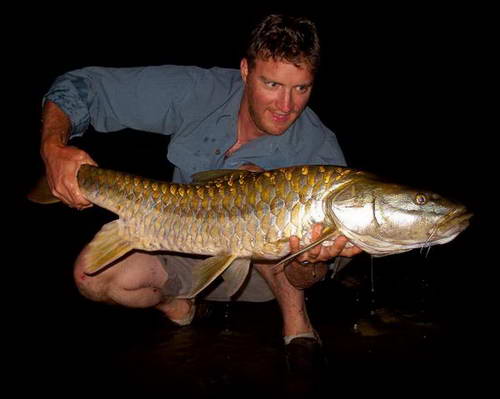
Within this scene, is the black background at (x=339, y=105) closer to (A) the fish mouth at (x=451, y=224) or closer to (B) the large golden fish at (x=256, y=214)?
(B) the large golden fish at (x=256, y=214)

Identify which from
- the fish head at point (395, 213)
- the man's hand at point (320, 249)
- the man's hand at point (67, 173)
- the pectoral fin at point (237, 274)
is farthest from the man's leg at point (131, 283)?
the fish head at point (395, 213)

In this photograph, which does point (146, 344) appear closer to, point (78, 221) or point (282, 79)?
point (282, 79)

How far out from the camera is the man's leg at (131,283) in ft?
9.52

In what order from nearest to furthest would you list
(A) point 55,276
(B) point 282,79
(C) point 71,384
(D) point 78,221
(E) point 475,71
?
(C) point 71,384 → (B) point 282,79 → (A) point 55,276 → (D) point 78,221 → (E) point 475,71

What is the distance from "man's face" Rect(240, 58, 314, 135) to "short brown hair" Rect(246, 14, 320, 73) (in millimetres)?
44

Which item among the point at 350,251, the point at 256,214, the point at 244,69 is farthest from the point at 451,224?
the point at 244,69

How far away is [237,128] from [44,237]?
11.1ft

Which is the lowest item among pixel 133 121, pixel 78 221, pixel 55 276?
pixel 78 221

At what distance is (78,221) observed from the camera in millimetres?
6387

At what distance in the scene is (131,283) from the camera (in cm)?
293

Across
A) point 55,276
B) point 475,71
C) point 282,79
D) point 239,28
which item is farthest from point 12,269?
point 239,28

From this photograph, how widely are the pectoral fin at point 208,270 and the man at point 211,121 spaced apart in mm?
628

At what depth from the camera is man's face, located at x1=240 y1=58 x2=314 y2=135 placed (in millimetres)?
2713

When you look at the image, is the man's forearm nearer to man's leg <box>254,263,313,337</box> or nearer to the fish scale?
the fish scale
